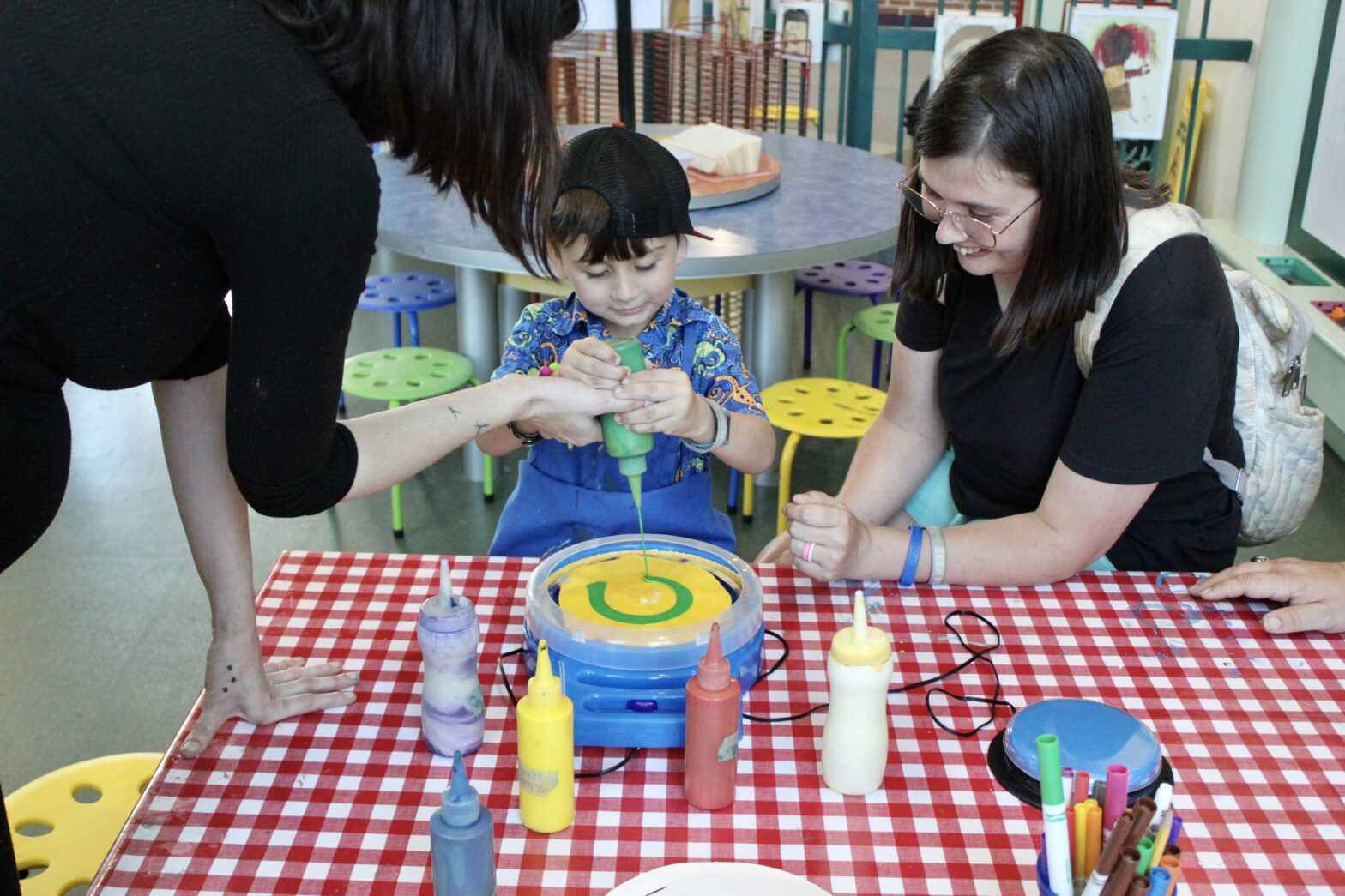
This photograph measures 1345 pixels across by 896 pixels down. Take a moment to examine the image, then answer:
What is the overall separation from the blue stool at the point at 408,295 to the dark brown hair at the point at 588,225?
217 cm

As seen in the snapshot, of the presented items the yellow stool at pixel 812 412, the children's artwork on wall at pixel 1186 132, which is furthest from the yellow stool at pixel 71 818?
the children's artwork on wall at pixel 1186 132

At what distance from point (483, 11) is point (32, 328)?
0.47m

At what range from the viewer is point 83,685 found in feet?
9.55

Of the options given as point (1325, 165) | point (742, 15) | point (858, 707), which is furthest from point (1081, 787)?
point (742, 15)

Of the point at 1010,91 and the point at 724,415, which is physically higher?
the point at 1010,91

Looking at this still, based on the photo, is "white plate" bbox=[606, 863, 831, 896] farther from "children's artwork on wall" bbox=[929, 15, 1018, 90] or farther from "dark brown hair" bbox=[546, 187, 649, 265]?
"children's artwork on wall" bbox=[929, 15, 1018, 90]

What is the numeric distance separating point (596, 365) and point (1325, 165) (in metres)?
3.77

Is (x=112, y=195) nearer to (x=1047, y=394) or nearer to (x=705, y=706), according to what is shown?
(x=705, y=706)

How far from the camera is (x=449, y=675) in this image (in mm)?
1310

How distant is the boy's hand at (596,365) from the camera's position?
1588mm

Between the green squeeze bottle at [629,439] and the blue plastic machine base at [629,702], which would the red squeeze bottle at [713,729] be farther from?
the green squeeze bottle at [629,439]

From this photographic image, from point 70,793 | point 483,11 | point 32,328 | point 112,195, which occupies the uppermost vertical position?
point 483,11

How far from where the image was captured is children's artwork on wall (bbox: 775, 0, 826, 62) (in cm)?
558

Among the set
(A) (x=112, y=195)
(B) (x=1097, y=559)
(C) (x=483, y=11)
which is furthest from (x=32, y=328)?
(B) (x=1097, y=559)
